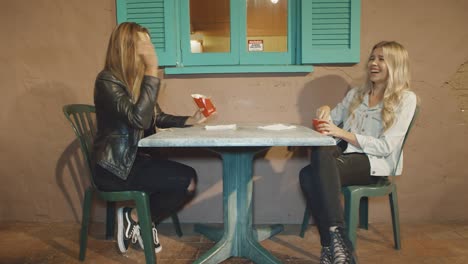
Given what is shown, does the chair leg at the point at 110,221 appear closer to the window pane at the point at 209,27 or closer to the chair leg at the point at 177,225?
the chair leg at the point at 177,225

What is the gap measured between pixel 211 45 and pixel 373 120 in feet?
4.30

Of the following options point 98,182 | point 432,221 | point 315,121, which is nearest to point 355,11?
point 315,121

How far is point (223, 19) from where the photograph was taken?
2719 mm

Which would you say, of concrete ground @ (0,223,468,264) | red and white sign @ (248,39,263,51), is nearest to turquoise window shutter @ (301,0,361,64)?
red and white sign @ (248,39,263,51)

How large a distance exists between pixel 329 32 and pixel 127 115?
1612mm

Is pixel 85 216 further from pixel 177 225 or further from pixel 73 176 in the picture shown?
pixel 73 176

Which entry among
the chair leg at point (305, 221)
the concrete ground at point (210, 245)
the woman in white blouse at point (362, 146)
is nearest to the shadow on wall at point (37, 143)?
the concrete ground at point (210, 245)

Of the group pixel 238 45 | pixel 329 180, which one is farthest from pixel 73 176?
pixel 329 180

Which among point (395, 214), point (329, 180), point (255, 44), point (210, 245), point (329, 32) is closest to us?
point (329, 180)

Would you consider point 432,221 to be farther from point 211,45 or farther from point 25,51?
point 25,51

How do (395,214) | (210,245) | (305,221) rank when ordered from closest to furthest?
(395,214) < (210,245) < (305,221)

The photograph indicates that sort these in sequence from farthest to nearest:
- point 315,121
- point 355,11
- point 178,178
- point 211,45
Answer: point 211,45, point 355,11, point 178,178, point 315,121

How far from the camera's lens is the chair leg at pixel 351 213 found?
1951 millimetres

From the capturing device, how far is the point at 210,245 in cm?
237
